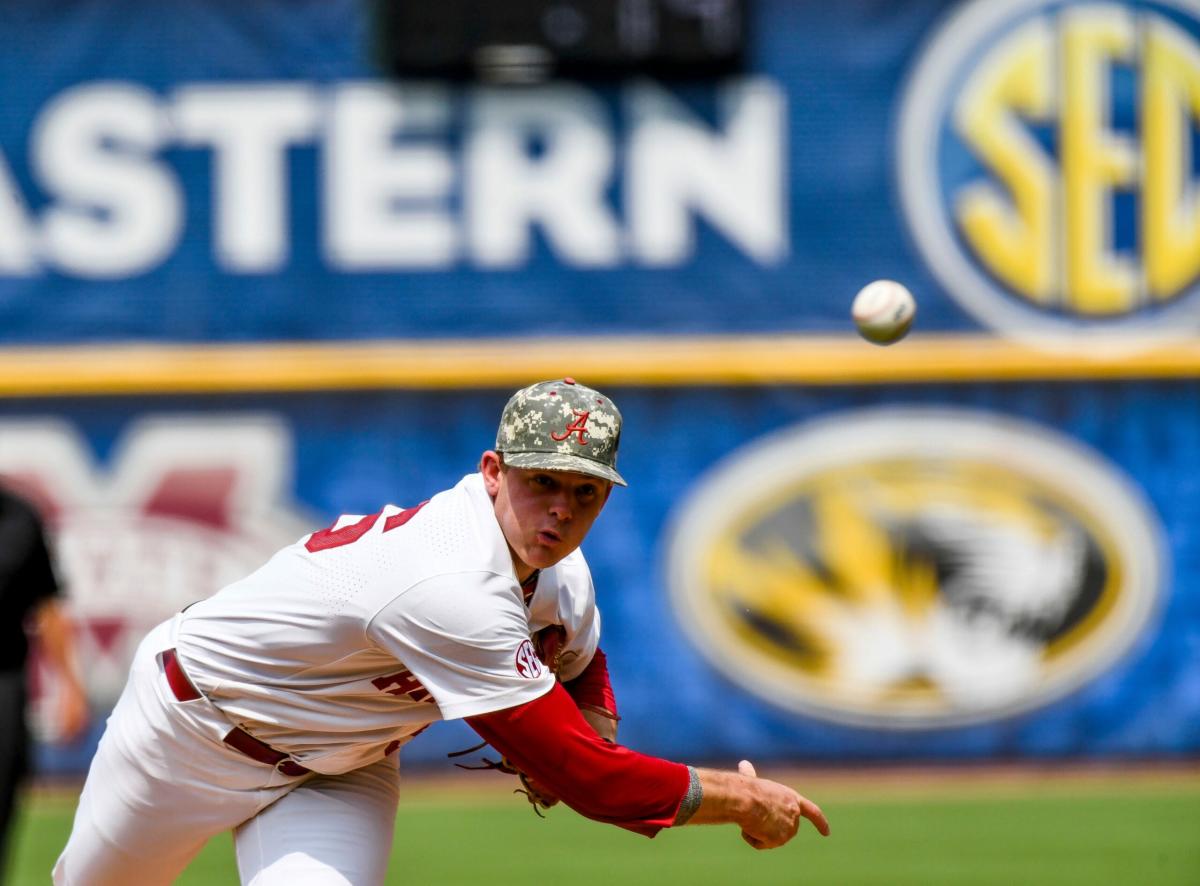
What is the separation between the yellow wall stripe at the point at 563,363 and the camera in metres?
12.4

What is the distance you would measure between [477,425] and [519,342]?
0.60 metres

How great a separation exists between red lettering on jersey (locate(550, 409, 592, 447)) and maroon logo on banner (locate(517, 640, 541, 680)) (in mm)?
462

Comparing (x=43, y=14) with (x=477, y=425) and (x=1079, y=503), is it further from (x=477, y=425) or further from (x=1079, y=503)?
(x=1079, y=503)

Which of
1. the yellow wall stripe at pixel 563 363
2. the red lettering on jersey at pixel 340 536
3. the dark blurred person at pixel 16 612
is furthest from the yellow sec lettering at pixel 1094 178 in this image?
the red lettering on jersey at pixel 340 536

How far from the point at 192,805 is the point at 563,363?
7.84 metres

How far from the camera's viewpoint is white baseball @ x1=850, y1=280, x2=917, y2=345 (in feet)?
21.5

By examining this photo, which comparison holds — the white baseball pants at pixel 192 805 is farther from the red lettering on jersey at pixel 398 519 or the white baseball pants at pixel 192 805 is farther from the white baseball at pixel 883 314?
the white baseball at pixel 883 314

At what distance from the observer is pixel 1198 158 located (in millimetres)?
12414

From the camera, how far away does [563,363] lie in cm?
1245

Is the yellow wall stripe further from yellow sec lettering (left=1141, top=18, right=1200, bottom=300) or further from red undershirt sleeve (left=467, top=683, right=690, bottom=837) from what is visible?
red undershirt sleeve (left=467, top=683, right=690, bottom=837)

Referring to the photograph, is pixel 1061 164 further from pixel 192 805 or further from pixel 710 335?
pixel 192 805

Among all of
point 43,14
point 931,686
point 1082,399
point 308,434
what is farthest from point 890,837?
point 43,14

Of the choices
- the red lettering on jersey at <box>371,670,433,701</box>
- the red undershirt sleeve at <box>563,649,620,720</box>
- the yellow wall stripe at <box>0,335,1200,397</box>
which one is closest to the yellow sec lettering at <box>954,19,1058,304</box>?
the yellow wall stripe at <box>0,335,1200,397</box>

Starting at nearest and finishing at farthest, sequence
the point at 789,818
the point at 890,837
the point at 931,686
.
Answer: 1. the point at 789,818
2. the point at 890,837
3. the point at 931,686
